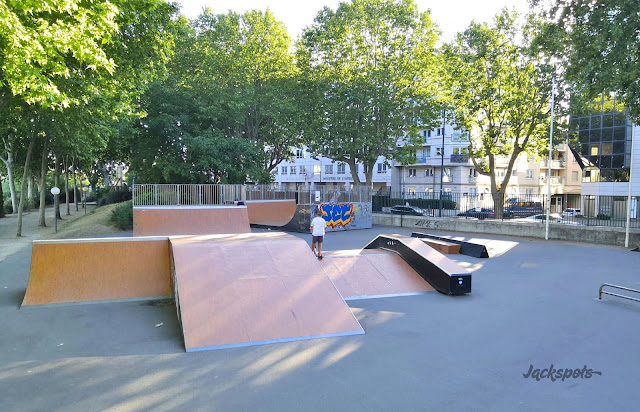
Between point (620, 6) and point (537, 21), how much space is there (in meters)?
10.8

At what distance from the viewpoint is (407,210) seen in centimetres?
2980

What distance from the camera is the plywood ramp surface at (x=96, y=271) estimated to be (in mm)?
9547

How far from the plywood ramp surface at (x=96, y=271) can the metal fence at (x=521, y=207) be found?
60.3 ft

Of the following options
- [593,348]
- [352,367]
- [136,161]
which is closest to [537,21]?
[593,348]

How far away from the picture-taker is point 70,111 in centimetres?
1505

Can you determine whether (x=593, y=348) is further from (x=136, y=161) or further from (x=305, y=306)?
(x=136, y=161)

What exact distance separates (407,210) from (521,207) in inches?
299

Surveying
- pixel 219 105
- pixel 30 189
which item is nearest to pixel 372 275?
pixel 219 105

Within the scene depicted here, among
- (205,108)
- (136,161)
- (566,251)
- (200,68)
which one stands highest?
(200,68)

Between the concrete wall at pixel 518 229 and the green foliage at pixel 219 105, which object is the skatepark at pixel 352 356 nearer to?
the concrete wall at pixel 518 229

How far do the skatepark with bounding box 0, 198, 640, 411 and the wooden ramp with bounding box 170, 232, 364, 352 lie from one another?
0.33 ft

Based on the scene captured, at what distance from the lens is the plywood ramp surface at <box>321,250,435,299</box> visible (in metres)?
10.3

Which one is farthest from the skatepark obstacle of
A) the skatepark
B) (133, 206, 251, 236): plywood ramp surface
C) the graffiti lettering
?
the graffiti lettering

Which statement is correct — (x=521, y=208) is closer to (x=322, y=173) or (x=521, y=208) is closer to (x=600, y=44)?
(x=600, y=44)
